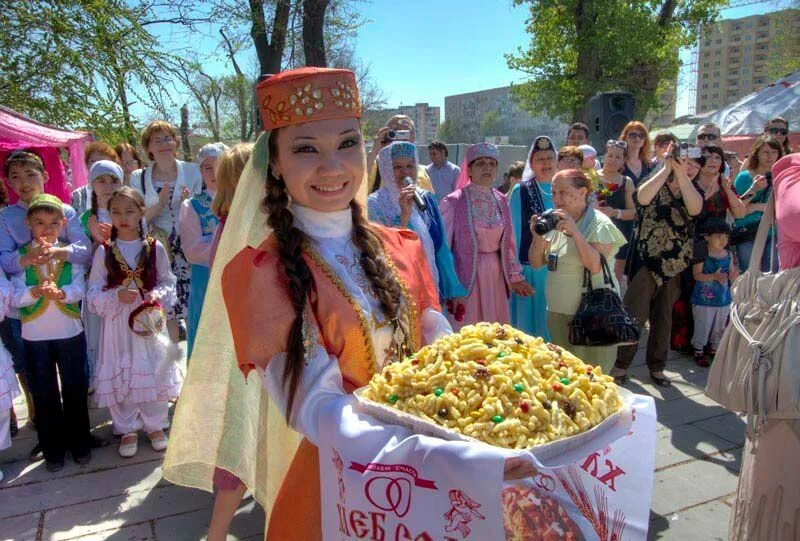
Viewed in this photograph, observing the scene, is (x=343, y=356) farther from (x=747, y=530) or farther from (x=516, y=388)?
(x=747, y=530)

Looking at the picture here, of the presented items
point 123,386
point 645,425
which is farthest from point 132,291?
point 645,425

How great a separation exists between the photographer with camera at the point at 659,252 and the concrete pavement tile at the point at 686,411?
14.3 inches

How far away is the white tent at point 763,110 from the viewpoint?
12.6 meters

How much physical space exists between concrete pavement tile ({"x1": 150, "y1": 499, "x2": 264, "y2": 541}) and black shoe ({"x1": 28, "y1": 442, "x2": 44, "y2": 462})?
129cm

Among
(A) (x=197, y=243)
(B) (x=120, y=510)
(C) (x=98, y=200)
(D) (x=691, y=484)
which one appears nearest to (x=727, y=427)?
(D) (x=691, y=484)

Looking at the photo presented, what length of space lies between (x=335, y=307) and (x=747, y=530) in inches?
71.0

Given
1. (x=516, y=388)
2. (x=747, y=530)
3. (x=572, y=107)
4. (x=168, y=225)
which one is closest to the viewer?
(x=516, y=388)

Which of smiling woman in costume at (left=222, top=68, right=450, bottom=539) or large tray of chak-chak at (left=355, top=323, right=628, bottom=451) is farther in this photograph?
smiling woman in costume at (left=222, top=68, right=450, bottom=539)

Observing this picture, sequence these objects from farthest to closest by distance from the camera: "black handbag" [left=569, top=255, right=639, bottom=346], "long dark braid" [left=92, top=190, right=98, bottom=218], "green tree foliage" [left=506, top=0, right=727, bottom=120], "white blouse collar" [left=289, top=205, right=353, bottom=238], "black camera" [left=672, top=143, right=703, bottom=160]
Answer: "green tree foliage" [left=506, top=0, right=727, bottom=120] → "long dark braid" [left=92, top=190, right=98, bottom=218] → "black camera" [left=672, top=143, right=703, bottom=160] → "black handbag" [left=569, top=255, right=639, bottom=346] → "white blouse collar" [left=289, top=205, right=353, bottom=238]

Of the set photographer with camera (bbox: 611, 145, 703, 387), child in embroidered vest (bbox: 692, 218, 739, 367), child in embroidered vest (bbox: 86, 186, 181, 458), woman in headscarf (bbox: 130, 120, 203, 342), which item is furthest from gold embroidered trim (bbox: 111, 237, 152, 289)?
child in embroidered vest (bbox: 692, 218, 739, 367)

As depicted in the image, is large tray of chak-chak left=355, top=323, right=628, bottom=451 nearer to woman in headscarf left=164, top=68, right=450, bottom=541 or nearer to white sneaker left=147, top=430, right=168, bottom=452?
woman in headscarf left=164, top=68, right=450, bottom=541

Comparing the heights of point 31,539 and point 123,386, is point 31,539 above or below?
below

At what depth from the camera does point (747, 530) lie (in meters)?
2.24

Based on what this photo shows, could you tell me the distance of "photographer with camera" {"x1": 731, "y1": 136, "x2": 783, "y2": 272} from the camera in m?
5.54
